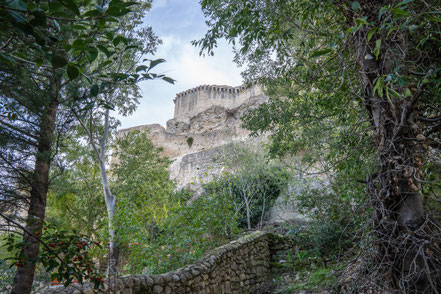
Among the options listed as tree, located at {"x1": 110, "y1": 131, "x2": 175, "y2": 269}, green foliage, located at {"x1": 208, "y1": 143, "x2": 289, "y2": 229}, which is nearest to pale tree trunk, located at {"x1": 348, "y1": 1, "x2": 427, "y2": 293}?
tree, located at {"x1": 110, "y1": 131, "x2": 175, "y2": 269}

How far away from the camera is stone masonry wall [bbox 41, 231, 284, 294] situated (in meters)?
3.21

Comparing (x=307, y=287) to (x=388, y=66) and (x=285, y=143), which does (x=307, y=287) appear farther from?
(x=388, y=66)

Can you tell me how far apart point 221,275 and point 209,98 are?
31.4m

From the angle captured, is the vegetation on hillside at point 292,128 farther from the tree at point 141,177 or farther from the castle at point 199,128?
the castle at point 199,128

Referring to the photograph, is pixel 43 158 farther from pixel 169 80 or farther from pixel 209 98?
pixel 209 98

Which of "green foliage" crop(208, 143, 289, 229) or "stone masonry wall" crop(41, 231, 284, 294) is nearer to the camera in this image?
"stone masonry wall" crop(41, 231, 284, 294)

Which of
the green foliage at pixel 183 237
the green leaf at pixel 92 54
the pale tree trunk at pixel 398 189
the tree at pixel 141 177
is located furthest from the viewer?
the tree at pixel 141 177

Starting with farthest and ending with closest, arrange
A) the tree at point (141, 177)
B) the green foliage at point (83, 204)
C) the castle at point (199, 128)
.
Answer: the castle at point (199, 128)
the green foliage at point (83, 204)
the tree at point (141, 177)

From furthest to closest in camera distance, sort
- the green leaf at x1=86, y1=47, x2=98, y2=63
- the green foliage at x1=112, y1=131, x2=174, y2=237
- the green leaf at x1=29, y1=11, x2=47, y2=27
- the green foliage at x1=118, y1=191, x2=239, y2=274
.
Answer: the green foliage at x1=112, y1=131, x2=174, y2=237, the green foliage at x1=118, y1=191, x2=239, y2=274, the green leaf at x1=86, y1=47, x2=98, y2=63, the green leaf at x1=29, y1=11, x2=47, y2=27

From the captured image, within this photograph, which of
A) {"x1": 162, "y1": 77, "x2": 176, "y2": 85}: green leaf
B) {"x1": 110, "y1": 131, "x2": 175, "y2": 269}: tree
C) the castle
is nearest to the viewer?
{"x1": 162, "y1": 77, "x2": 176, "y2": 85}: green leaf

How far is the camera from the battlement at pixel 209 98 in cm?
3506

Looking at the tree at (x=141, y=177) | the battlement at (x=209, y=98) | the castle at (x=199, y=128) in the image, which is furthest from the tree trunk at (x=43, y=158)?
the battlement at (x=209, y=98)

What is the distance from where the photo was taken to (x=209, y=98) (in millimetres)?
35219

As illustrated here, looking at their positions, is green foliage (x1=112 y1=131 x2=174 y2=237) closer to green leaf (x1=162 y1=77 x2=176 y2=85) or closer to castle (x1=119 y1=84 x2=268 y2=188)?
castle (x1=119 y1=84 x2=268 y2=188)
